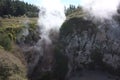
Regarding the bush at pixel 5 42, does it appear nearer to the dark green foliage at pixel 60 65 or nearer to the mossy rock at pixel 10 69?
the mossy rock at pixel 10 69

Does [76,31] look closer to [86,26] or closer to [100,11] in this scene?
[86,26]

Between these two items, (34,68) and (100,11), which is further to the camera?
(100,11)

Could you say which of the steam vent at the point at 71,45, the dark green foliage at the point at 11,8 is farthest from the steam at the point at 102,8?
the dark green foliage at the point at 11,8

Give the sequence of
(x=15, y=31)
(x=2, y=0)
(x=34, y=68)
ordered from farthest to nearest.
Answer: (x=2, y=0) < (x=15, y=31) < (x=34, y=68)

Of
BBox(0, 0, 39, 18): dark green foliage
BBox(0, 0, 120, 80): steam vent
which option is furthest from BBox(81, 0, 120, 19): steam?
BBox(0, 0, 39, 18): dark green foliage

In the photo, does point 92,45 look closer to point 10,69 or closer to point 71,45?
point 71,45

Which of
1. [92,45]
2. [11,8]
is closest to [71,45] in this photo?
[92,45]

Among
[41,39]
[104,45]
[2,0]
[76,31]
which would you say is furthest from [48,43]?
[2,0]
